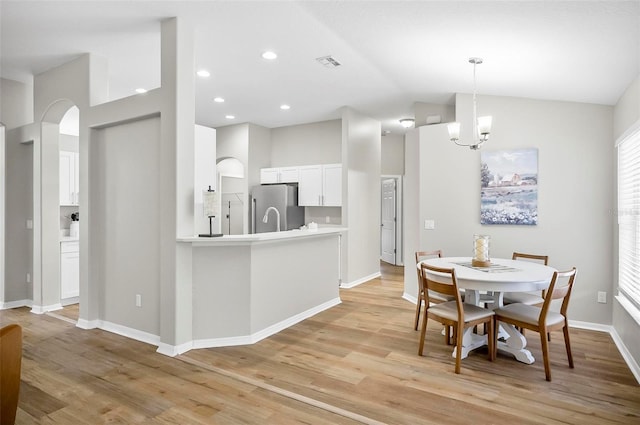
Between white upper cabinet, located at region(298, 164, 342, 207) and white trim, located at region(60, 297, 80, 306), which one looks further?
white upper cabinet, located at region(298, 164, 342, 207)

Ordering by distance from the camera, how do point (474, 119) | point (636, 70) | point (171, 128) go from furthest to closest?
point (474, 119), point (171, 128), point (636, 70)

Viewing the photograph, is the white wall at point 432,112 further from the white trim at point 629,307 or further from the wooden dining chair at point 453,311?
the white trim at point 629,307

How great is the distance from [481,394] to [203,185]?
325 cm

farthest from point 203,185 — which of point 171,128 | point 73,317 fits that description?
point 73,317

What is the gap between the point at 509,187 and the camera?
432 cm

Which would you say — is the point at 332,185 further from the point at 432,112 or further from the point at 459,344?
the point at 459,344

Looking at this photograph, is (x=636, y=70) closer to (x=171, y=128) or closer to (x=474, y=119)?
(x=474, y=119)

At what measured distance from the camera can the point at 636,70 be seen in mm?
2961

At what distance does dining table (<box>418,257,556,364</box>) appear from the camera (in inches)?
113

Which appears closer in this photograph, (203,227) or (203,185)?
(203,185)

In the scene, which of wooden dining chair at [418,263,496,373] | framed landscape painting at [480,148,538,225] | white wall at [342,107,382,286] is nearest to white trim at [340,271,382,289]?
white wall at [342,107,382,286]

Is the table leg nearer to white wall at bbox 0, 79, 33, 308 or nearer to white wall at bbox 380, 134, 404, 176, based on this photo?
white wall at bbox 380, 134, 404, 176

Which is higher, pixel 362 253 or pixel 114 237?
pixel 114 237

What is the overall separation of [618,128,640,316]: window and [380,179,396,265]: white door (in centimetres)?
510
